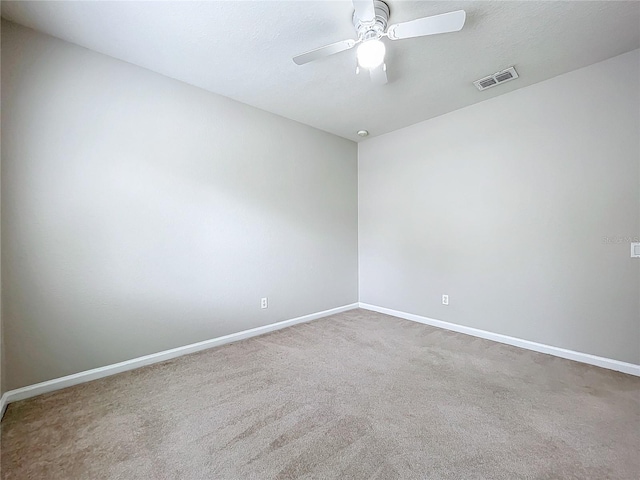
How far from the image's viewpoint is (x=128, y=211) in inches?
96.0

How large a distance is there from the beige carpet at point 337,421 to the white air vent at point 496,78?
261 centimetres

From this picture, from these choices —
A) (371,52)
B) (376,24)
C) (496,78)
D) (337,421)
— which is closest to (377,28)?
(376,24)

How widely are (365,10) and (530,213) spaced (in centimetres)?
243

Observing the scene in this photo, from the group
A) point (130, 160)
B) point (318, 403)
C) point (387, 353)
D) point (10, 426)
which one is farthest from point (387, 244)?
point (10, 426)

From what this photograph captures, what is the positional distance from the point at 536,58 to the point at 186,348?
→ 4.03 metres

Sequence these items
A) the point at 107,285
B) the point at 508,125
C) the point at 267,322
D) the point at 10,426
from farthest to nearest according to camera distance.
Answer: the point at 267,322 → the point at 508,125 → the point at 107,285 → the point at 10,426

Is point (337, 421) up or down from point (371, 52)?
down

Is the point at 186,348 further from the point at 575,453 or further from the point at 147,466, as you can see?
the point at 575,453

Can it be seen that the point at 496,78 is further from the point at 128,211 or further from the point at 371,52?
the point at 128,211

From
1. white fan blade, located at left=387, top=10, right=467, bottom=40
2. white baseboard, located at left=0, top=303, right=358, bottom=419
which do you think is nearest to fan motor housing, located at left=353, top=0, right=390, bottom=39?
white fan blade, located at left=387, top=10, right=467, bottom=40

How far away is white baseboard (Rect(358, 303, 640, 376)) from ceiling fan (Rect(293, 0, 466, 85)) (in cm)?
287

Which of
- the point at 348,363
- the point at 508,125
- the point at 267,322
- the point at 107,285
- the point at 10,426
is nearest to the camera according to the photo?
the point at 10,426

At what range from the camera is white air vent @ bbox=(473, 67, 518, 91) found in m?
2.58

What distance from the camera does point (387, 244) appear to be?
4.12 meters
